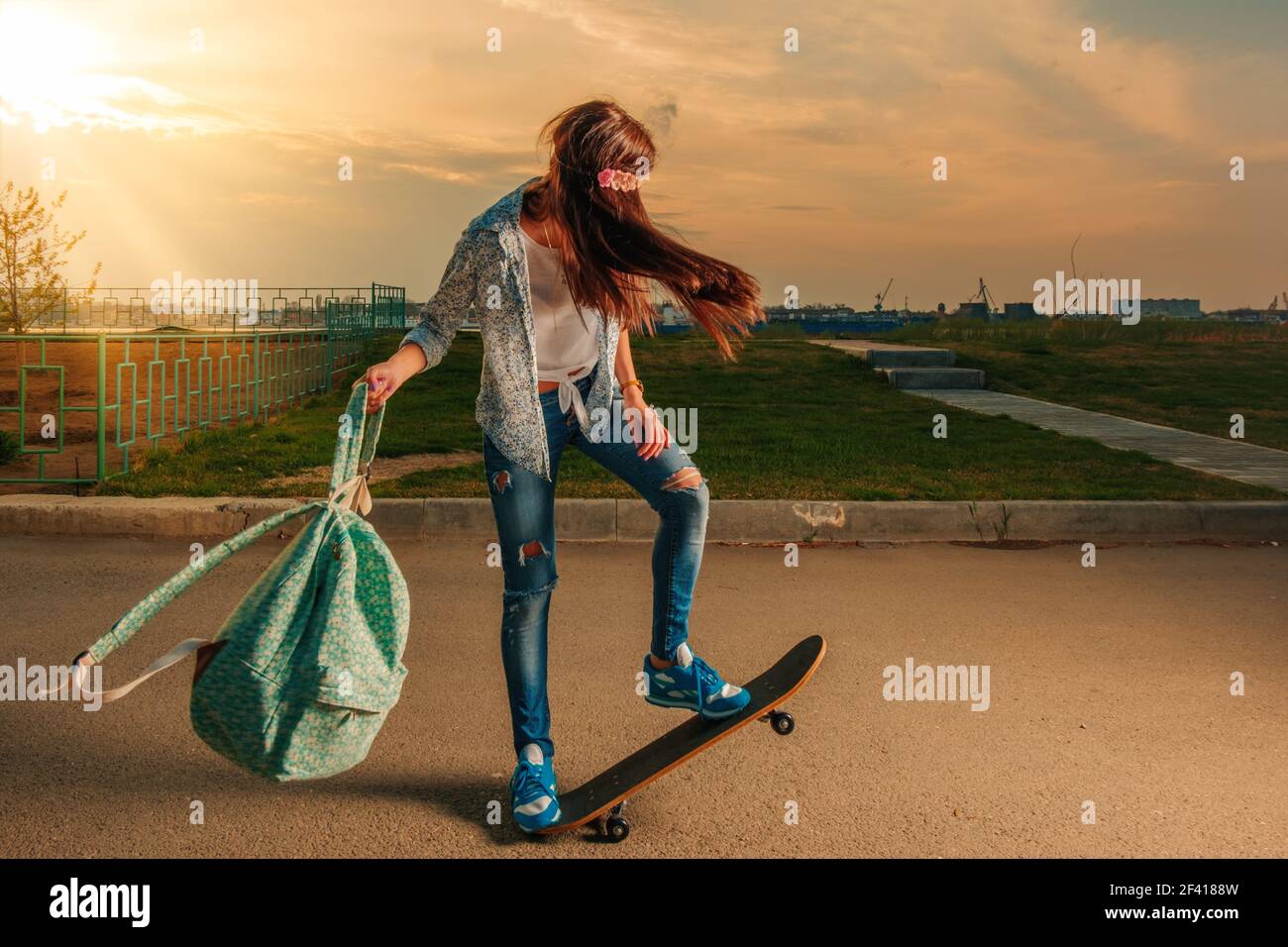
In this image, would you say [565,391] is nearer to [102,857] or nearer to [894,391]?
[102,857]

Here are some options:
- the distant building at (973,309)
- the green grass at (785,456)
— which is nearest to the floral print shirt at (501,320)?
the green grass at (785,456)

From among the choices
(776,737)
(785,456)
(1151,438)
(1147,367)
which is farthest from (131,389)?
(1147,367)

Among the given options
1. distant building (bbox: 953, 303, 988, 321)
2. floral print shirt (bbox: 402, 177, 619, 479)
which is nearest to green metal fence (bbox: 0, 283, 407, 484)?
floral print shirt (bbox: 402, 177, 619, 479)

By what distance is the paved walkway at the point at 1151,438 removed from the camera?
10.4m

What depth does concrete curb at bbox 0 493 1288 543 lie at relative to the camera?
26.8 ft

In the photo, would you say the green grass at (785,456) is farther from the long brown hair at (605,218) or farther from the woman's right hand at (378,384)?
the woman's right hand at (378,384)

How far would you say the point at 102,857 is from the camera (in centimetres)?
334

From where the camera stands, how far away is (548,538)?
3547 millimetres

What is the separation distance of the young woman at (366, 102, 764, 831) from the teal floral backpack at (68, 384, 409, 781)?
43 centimetres

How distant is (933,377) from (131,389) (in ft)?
35.7

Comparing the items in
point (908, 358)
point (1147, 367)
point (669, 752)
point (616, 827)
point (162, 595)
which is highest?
point (908, 358)

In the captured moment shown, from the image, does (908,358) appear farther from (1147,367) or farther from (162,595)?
(162,595)

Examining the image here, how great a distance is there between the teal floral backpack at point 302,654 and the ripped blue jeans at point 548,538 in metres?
0.43

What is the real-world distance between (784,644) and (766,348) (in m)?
16.3
